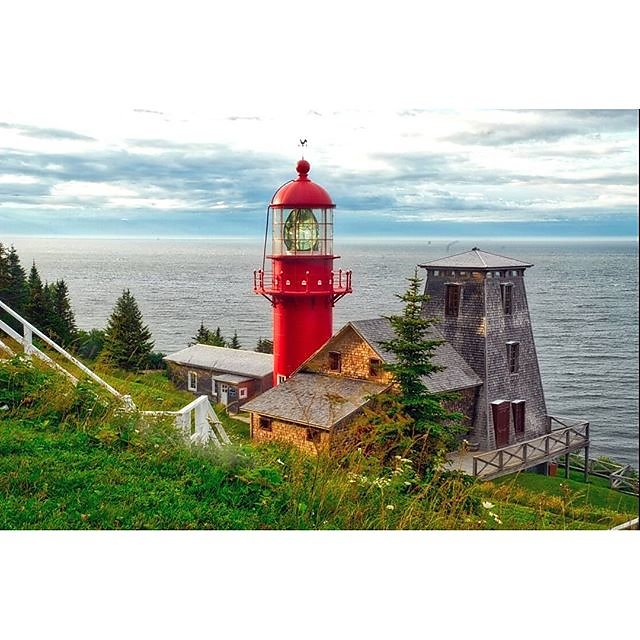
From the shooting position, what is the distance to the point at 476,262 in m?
5.58

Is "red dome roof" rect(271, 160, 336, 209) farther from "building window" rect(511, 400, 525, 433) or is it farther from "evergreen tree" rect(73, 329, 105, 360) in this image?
"building window" rect(511, 400, 525, 433)

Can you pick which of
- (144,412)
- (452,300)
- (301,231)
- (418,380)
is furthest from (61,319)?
(452,300)

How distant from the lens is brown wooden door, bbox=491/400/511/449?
5453mm

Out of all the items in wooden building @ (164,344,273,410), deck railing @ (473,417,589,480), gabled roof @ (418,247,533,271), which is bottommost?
deck railing @ (473,417,589,480)

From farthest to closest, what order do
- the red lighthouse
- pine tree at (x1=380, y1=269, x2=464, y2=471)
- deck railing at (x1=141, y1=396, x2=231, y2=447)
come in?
the red lighthouse → pine tree at (x1=380, y1=269, x2=464, y2=471) → deck railing at (x1=141, y1=396, x2=231, y2=447)

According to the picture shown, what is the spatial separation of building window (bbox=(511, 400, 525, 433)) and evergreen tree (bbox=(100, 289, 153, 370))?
8.44 ft

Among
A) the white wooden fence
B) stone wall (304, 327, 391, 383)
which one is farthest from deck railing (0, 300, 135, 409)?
stone wall (304, 327, 391, 383)

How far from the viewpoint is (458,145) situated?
5.04 metres

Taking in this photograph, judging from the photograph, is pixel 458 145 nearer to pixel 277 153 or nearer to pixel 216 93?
pixel 277 153

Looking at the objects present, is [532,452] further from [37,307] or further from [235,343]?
[37,307]

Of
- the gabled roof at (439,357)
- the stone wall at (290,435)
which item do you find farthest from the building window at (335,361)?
the stone wall at (290,435)

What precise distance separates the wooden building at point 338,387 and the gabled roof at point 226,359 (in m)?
0.20

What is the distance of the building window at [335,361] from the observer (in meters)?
5.73
